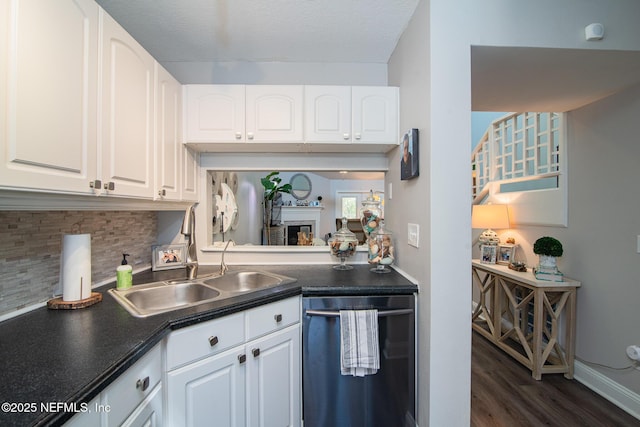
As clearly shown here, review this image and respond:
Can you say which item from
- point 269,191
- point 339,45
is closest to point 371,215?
point 269,191


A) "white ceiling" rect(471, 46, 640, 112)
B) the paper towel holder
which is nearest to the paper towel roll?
the paper towel holder

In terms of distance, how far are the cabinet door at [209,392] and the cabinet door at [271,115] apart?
1355mm

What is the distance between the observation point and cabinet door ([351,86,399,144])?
189 cm

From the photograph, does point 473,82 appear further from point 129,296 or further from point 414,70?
point 129,296

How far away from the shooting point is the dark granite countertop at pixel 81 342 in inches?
26.4

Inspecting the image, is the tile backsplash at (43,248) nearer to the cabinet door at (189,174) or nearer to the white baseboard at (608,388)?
the cabinet door at (189,174)

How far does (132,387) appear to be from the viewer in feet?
2.90

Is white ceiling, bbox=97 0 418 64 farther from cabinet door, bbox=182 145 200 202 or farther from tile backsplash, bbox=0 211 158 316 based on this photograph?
tile backsplash, bbox=0 211 158 316

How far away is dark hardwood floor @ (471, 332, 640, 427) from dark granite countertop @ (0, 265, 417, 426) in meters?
1.20

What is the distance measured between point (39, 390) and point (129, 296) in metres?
0.82

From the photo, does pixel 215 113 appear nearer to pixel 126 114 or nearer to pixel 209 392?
pixel 126 114

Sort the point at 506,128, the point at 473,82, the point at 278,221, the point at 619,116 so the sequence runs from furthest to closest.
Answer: the point at 506,128 → the point at 278,221 → the point at 619,116 → the point at 473,82

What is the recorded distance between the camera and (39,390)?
26.9 inches

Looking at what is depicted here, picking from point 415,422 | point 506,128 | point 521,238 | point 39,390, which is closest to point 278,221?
point 415,422
